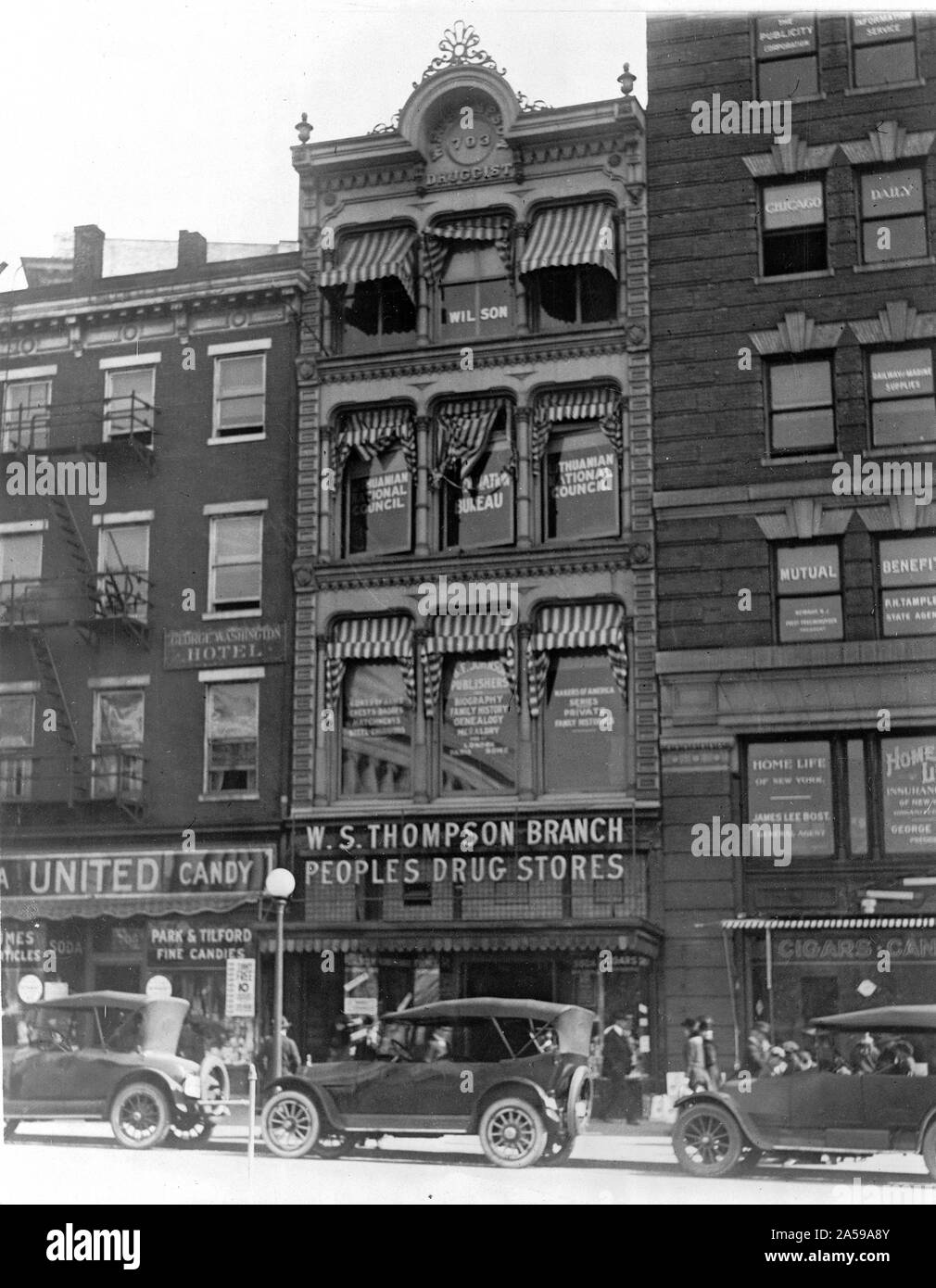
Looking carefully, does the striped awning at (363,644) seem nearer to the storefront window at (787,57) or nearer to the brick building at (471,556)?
the brick building at (471,556)

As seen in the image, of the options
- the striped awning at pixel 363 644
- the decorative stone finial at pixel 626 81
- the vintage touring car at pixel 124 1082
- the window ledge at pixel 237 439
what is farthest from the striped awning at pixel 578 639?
the decorative stone finial at pixel 626 81

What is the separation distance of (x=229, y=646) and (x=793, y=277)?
35.4 ft

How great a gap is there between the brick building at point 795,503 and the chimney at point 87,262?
9.68 metres

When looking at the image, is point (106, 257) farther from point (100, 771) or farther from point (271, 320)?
point (100, 771)

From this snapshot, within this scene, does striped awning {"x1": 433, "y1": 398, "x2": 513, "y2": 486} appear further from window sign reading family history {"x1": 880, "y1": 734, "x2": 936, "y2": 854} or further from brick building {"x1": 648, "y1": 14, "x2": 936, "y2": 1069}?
window sign reading family history {"x1": 880, "y1": 734, "x2": 936, "y2": 854}

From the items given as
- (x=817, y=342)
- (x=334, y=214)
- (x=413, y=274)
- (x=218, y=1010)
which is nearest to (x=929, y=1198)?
(x=218, y=1010)

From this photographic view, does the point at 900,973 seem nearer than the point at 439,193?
Yes

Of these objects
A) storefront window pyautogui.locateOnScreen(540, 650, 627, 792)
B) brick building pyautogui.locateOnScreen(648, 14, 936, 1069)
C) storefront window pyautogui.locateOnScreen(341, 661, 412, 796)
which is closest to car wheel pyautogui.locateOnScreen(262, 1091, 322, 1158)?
brick building pyautogui.locateOnScreen(648, 14, 936, 1069)

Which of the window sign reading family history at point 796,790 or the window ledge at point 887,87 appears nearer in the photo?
the window sign reading family history at point 796,790

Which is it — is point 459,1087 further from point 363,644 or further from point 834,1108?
point 363,644

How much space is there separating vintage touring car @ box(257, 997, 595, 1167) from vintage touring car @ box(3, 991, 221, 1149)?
1543 millimetres

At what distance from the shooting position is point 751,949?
23.3 meters

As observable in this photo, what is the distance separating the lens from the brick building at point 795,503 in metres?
23.1

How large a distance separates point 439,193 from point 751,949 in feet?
43.4
